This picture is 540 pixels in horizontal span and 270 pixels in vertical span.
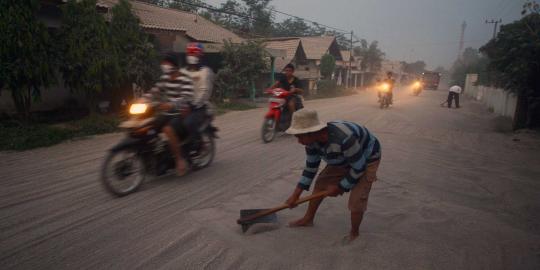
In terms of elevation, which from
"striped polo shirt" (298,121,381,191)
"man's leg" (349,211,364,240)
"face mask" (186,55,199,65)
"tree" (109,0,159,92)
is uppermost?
"tree" (109,0,159,92)

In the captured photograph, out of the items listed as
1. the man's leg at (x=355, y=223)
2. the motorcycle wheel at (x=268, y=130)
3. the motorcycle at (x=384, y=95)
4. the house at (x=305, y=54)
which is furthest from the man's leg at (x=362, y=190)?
the house at (x=305, y=54)

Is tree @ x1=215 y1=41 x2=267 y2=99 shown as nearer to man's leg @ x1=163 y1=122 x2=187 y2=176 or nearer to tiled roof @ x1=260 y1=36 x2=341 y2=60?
man's leg @ x1=163 y1=122 x2=187 y2=176

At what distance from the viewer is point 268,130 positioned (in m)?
8.13

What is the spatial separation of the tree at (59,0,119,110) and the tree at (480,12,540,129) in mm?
12540

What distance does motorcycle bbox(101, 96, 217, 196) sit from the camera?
4.33 metres

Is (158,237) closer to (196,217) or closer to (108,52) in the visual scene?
(196,217)

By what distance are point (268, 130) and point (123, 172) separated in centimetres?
423

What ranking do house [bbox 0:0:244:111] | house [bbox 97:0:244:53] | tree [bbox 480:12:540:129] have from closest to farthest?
tree [bbox 480:12:540:129] < house [bbox 0:0:244:111] < house [bbox 97:0:244:53]

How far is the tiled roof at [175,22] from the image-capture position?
1531cm

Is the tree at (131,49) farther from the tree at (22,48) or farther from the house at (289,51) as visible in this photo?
the house at (289,51)

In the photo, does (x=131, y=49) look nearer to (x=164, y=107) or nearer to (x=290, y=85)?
(x=290, y=85)

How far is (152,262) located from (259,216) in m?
1.14

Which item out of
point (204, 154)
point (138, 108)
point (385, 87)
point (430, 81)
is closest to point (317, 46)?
point (430, 81)

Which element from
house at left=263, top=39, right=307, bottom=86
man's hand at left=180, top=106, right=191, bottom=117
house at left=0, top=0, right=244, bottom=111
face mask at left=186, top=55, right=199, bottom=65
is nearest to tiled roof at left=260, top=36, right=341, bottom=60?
house at left=263, top=39, right=307, bottom=86
